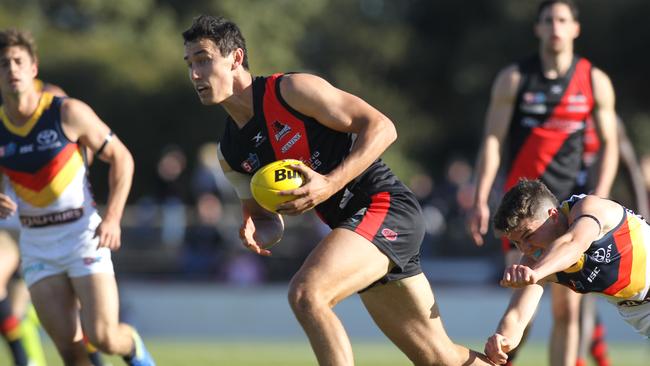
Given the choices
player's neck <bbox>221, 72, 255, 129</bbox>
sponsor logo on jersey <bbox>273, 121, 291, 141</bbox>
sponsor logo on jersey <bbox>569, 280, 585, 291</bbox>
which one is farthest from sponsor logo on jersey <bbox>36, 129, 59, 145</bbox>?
sponsor logo on jersey <bbox>569, 280, 585, 291</bbox>

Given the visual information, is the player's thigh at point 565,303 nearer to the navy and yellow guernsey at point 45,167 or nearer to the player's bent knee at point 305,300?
the player's bent knee at point 305,300

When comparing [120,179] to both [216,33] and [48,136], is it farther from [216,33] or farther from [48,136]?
[216,33]

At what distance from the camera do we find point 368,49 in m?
40.1

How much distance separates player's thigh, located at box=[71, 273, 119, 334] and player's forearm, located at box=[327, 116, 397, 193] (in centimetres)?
214

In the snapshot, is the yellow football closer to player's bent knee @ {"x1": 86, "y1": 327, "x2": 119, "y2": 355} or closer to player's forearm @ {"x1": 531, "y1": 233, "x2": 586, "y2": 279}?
player's forearm @ {"x1": 531, "y1": 233, "x2": 586, "y2": 279}

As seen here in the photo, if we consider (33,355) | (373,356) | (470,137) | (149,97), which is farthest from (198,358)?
(470,137)

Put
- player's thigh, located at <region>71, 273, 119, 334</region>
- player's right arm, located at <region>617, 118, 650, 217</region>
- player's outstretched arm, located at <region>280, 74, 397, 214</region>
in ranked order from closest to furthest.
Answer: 1. player's outstretched arm, located at <region>280, 74, 397, 214</region>
2. player's thigh, located at <region>71, 273, 119, 334</region>
3. player's right arm, located at <region>617, 118, 650, 217</region>

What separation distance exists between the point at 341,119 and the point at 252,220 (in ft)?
3.36

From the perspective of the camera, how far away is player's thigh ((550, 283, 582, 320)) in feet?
29.2

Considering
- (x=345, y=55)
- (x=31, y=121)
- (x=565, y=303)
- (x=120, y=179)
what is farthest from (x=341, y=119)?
(x=345, y=55)

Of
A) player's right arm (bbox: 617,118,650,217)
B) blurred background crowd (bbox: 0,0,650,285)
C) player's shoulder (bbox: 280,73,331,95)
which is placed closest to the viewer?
player's shoulder (bbox: 280,73,331,95)

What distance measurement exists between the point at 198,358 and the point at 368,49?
27.5m

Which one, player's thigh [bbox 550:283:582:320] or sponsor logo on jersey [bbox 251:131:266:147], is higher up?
sponsor logo on jersey [bbox 251:131:266:147]

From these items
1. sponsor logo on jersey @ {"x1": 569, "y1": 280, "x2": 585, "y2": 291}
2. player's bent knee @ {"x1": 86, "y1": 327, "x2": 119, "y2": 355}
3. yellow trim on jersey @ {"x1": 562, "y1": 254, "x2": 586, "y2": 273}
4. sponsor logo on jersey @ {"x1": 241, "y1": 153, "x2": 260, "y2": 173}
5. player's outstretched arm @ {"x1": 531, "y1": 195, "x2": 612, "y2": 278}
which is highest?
sponsor logo on jersey @ {"x1": 241, "y1": 153, "x2": 260, "y2": 173}
